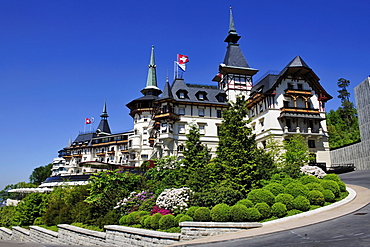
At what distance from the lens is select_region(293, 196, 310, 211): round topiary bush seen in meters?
17.5

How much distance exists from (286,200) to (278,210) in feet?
4.16

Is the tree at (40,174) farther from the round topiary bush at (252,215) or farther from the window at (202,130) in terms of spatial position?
the round topiary bush at (252,215)

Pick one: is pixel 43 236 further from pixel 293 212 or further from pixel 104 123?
pixel 104 123

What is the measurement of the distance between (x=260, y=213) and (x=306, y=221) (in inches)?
104

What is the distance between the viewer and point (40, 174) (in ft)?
389

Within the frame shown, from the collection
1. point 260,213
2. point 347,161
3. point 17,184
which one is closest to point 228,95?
point 347,161

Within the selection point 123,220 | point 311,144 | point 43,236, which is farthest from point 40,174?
point 123,220

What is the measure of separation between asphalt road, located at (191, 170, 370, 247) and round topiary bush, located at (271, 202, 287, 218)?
2.98 m

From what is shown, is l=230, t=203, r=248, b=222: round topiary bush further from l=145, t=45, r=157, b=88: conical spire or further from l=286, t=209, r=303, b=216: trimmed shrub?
l=145, t=45, r=157, b=88: conical spire

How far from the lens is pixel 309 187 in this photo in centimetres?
1994

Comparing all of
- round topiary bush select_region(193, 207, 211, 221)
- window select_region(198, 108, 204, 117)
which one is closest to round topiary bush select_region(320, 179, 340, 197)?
round topiary bush select_region(193, 207, 211, 221)

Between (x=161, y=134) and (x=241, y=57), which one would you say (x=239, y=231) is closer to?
(x=161, y=134)

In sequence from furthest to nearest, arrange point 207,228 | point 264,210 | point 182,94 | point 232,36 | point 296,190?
point 232,36, point 182,94, point 296,190, point 264,210, point 207,228

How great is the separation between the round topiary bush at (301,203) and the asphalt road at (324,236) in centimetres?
291
